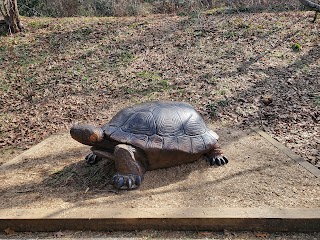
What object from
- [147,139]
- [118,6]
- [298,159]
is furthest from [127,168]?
[118,6]

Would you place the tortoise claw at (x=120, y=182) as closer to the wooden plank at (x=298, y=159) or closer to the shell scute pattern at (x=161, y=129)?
the shell scute pattern at (x=161, y=129)

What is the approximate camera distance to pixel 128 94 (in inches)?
269

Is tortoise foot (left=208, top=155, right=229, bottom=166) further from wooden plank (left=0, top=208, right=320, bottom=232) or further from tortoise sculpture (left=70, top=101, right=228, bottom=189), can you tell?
wooden plank (left=0, top=208, right=320, bottom=232)

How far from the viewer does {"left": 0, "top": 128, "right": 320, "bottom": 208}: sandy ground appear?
3.00 m

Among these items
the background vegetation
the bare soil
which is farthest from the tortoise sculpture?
the background vegetation

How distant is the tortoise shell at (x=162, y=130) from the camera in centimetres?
334

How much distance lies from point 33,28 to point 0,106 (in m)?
4.19

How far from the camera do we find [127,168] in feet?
10.8

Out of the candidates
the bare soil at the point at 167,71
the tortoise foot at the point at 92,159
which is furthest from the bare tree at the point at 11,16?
the tortoise foot at the point at 92,159

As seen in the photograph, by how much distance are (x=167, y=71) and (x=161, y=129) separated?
14.4 feet

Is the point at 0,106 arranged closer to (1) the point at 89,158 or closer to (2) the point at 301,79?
(1) the point at 89,158

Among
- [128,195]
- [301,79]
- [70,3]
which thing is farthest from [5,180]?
[70,3]

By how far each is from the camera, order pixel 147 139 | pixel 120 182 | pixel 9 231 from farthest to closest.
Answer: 1. pixel 147 139
2. pixel 120 182
3. pixel 9 231

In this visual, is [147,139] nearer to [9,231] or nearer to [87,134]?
[87,134]
